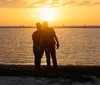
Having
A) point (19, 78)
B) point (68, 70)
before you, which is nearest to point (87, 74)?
point (68, 70)

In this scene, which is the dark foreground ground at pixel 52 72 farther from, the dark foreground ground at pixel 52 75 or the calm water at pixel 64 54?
the calm water at pixel 64 54

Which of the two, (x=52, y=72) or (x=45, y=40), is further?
(x=45, y=40)

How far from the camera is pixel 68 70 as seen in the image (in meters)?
12.2

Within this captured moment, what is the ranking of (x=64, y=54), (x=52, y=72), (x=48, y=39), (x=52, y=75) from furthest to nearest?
(x=64, y=54), (x=48, y=39), (x=52, y=72), (x=52, y=75)

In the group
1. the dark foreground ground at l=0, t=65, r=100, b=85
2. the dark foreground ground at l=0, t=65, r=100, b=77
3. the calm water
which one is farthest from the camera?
the calm water

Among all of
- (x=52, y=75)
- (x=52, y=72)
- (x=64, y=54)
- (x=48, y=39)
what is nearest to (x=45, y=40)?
(x=48, y=39)

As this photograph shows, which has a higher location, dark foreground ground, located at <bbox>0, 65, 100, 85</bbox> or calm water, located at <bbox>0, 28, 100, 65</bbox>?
dark foreground ground, located at <bbox>0, 65, 100, 85</bbox>

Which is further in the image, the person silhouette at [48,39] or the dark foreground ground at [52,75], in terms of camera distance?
the person silhouette at [48,39]

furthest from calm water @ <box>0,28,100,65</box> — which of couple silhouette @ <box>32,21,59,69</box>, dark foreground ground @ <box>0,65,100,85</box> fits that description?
dark foreground ground @ <box>0,65,100,85</box>

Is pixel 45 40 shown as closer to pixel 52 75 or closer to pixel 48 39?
pixel 48 39

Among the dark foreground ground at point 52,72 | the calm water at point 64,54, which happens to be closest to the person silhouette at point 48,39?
the dark foreground ground at point 52,72

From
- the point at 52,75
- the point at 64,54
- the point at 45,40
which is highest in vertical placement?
the point at 45,40

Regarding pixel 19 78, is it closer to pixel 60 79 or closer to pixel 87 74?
pixel 60 79

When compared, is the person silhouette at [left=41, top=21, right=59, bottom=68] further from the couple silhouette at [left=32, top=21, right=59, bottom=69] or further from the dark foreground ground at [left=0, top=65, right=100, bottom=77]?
the dark foreground ground at [left=0, top=65, right=100, bottom=77]
